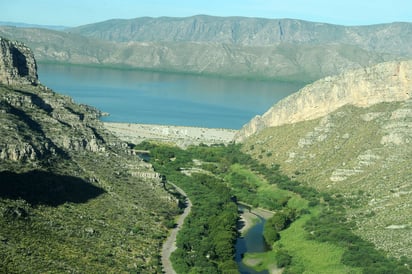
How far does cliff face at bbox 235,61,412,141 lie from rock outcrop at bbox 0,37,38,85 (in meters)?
59.7

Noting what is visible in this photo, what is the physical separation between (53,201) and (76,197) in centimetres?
527

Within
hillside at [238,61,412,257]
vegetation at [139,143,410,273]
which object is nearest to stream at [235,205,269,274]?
vegetation at [139,143,410,273]

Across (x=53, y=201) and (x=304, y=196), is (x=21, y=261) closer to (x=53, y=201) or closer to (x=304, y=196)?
Answer: (x=53, y=201)

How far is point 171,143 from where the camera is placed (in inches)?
6747

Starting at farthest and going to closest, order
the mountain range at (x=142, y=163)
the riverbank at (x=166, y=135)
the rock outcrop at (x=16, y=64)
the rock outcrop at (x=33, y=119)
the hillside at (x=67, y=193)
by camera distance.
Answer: the riverbank at (x=166, y=135) → the rock outcrop at (x=16, y=64) → the rock outcrop at (x=33, y=119) → the mountain range at (x=142, y=163) → the hillside at (x=67, y=193)

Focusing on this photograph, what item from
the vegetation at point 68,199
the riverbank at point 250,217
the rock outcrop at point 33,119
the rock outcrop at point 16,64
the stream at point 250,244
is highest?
the rock outcrop at point 16,64

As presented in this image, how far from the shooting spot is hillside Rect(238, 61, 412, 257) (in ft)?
333

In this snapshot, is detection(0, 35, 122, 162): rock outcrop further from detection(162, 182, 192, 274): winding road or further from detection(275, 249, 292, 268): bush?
detection(275, 249, 292, 268): bush

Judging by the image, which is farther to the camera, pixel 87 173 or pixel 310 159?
pixel 310 159

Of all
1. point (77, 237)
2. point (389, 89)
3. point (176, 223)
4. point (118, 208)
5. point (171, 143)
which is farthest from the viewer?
point (171, 143)

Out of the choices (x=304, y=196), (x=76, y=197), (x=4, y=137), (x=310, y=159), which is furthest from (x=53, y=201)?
(x=310, y=159)

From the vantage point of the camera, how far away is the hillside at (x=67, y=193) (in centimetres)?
7056

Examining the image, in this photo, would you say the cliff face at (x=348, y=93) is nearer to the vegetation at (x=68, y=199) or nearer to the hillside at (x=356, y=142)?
the hillside at (x=356, y=142)

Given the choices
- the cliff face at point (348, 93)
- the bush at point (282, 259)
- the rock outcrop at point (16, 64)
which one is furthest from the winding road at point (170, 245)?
the cliff face at point (348, 93)
